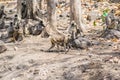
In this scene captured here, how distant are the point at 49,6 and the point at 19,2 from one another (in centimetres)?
441

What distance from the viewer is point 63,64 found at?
11.2 meters

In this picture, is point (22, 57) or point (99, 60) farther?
point (22, 57)

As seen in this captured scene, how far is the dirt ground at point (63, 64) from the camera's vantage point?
33.2ft

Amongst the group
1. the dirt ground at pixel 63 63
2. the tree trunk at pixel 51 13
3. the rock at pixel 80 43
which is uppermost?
the tree trunk at pixel 51 13

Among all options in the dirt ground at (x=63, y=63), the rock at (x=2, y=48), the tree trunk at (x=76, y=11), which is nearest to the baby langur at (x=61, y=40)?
the dirt ground at (x=63, y=63)

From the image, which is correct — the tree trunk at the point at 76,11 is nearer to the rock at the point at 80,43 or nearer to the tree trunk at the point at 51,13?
the tree trunk at the point at 51,13

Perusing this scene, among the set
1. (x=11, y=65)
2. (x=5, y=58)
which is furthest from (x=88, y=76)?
(x=5, y=58)

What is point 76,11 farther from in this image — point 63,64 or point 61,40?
point 63,64

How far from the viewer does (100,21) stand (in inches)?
755

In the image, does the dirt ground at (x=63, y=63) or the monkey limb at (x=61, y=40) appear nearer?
the dirt ground at (x=63, y=63)

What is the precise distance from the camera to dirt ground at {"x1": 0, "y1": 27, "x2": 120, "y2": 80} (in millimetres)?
10125

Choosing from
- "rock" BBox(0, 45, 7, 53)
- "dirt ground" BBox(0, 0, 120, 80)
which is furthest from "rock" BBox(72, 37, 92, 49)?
"rock" BBox(0, 45, 7, 53)

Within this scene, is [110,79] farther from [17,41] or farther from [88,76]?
[17,41]

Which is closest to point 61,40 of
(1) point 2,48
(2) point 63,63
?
(2) point 63,63
